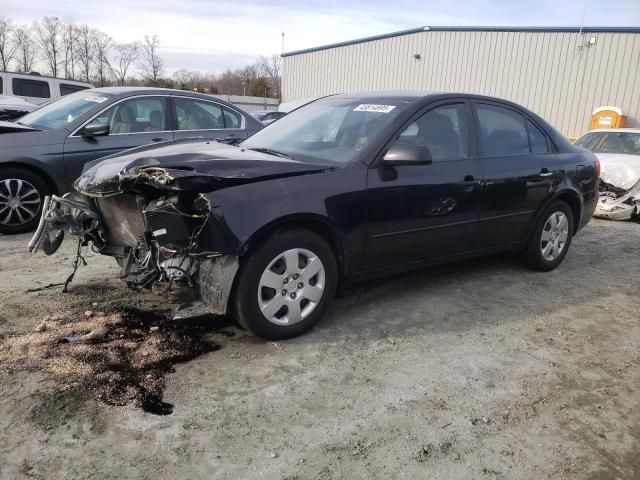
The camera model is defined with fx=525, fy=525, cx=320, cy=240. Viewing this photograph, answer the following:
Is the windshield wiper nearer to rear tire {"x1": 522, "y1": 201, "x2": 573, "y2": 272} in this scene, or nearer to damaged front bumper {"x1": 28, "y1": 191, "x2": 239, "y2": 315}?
damaged front bumper {"x1": 28, "y1": 191, "x2": 239, "y2": 315}

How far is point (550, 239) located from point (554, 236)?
0.07m

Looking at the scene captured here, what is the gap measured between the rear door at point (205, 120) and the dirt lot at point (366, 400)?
2.80 m

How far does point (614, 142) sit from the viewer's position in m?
9.29

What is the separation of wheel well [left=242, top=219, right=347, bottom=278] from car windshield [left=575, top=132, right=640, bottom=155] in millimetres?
7512

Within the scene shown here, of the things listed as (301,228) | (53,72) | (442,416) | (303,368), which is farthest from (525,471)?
(53,72)

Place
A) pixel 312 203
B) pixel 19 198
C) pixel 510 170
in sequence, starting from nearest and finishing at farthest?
pixel 312 203, pixel 510 170, pixel 19 198

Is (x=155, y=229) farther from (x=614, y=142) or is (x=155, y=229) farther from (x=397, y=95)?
(x=614, y=142)

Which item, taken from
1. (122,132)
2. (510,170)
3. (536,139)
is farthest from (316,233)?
(122,132)

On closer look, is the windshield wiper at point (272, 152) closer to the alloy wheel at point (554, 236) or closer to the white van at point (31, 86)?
the alloy wheel at point (554, 236)

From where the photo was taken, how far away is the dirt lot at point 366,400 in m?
2.32

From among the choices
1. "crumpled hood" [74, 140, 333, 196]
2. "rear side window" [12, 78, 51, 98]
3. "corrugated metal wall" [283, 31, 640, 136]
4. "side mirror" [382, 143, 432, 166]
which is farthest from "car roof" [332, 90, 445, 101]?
"corrugated metal wall" [283, 31, 640, 136]

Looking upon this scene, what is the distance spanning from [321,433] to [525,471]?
934 millimetres

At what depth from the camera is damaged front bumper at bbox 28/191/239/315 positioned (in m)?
3.09

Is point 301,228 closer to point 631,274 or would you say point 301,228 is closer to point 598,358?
point 598,358
